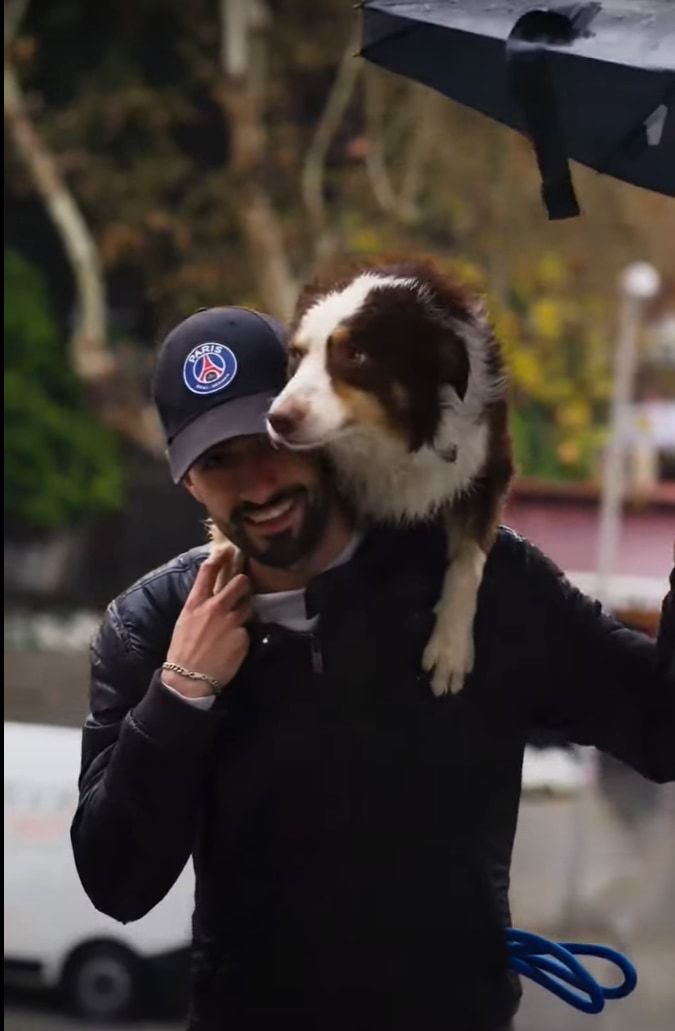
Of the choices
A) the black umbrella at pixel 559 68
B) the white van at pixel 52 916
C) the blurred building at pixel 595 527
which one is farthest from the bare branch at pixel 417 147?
the black umbrella at pixel 559 68

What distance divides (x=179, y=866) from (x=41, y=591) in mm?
3144

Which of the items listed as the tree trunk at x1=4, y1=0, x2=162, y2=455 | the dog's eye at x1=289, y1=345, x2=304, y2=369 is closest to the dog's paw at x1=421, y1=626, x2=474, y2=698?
the dog's eye at x1=289, y1=345, x2=304, y2=369

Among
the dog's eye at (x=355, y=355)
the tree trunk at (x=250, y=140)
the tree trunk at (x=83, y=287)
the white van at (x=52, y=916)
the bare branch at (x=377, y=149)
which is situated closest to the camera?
the dog's eye at (x=355, y=355)

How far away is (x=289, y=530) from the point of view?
990 mm

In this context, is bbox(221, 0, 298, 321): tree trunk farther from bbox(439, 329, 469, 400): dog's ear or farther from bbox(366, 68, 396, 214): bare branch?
bbox(439, 329, 469, 400): dog's ear

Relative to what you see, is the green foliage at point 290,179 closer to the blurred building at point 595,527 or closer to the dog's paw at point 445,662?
the blurred building at point 595,527

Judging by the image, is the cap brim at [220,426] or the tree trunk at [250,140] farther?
the tree trunk at [250,140]

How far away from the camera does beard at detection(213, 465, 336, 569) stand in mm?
988

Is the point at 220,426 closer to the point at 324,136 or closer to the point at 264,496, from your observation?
the point at 264,496

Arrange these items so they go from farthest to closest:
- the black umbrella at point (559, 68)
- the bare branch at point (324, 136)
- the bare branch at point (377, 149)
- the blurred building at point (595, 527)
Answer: the bare branch at point (324, 136), the bare branch at point (377, 149), the blurred building at point (595, 527), the black umbrella at point (559, 68)

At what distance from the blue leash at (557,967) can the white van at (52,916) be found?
133 cm

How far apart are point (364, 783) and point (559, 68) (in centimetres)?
54

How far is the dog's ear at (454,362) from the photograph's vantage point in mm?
1003

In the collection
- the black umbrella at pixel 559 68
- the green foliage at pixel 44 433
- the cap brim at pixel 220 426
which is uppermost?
the black umbrella at pixel 559 68
